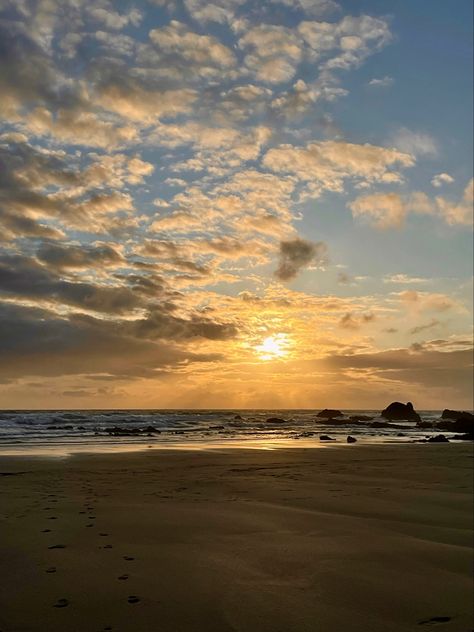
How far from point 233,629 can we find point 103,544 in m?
3.15

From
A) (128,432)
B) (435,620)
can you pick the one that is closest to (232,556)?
(435,620)

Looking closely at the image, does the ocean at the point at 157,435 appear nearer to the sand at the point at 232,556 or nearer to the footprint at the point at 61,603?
the sand at the point at 232,556

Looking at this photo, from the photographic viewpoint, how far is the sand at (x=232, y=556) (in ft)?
15.3

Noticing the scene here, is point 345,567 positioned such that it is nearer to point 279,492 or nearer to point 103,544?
point 103,544

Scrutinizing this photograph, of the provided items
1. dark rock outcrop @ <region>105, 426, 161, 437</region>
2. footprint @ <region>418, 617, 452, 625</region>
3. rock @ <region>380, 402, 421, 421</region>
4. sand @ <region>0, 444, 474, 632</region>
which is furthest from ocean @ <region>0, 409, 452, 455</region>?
rock @ <region>380, 402, 421, 421</region>

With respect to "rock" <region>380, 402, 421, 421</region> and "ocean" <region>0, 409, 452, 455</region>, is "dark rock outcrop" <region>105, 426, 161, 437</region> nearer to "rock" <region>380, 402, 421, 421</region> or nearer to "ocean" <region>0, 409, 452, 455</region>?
"ocean" <region>0, 409, 452, 455</region>

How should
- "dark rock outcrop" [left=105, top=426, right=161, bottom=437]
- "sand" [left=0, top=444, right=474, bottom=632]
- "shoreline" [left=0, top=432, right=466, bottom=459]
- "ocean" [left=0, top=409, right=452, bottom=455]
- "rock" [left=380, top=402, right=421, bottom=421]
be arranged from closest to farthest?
"sand" [left=0, top=444, right=474, bottom=632]
"shoreline" [left=0, top=432, right=466, bottom=459]
"ocean" [left=0, top=409, right=452, bottom=455]
"dark rock outcrop" [left=105, top=426, right=161, bottom=437]
"rock" [left=380, top=402, right=421, bottom=421]

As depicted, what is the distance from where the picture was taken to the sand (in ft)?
15.3

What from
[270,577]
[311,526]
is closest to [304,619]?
[270,577]

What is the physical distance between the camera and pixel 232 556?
6543 millimetres

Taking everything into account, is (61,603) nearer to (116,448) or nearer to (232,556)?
(232,556)

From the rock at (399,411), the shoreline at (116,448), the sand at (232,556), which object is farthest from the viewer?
the rock at (399,411)

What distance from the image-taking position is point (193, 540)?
7.35 metres

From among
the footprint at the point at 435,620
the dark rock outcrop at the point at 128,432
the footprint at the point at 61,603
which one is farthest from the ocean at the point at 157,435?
the footprint at the point at 435,620
